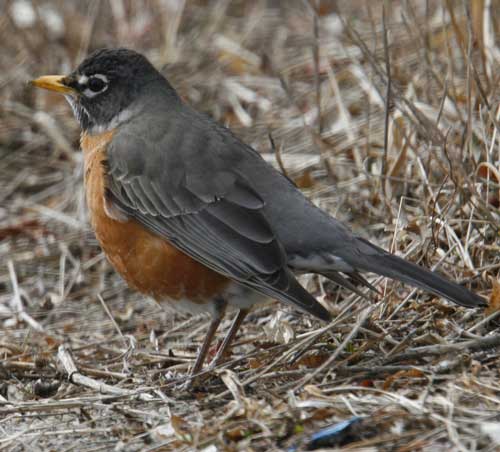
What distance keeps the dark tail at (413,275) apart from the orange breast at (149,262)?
653 millimetres

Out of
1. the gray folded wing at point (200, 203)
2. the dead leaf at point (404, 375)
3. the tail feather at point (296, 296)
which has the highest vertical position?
the gray folded wing at point (200, 203)

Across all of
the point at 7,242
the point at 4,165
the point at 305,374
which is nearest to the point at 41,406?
the point at 305,374

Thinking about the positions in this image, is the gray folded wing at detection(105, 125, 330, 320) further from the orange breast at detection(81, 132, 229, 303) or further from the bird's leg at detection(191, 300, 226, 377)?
the bird's leg at detection(191, 300, 226, 377)

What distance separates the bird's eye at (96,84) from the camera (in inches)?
204

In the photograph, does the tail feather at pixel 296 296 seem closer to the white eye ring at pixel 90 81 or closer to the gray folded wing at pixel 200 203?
the gray folded wing at pixel 200 203

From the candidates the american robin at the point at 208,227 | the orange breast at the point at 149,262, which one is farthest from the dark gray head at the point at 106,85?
the orange breast at the point at 149,262

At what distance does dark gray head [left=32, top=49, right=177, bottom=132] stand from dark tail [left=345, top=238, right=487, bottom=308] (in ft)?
5.54

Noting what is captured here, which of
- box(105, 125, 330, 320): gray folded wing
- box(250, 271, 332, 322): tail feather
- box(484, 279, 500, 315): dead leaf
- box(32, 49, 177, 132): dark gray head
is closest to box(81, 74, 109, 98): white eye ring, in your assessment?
box(32, 49, 177, 132): dark gray head

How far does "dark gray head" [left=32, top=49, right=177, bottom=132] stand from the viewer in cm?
513

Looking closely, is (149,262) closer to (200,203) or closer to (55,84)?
(200,203)

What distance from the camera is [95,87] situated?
17.0 ft

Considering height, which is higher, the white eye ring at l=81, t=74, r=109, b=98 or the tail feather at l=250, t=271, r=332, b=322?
the white eye ring at l=81, t=74, r=109, b=98

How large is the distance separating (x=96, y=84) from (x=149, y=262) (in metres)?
1.28

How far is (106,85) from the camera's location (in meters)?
5.20
